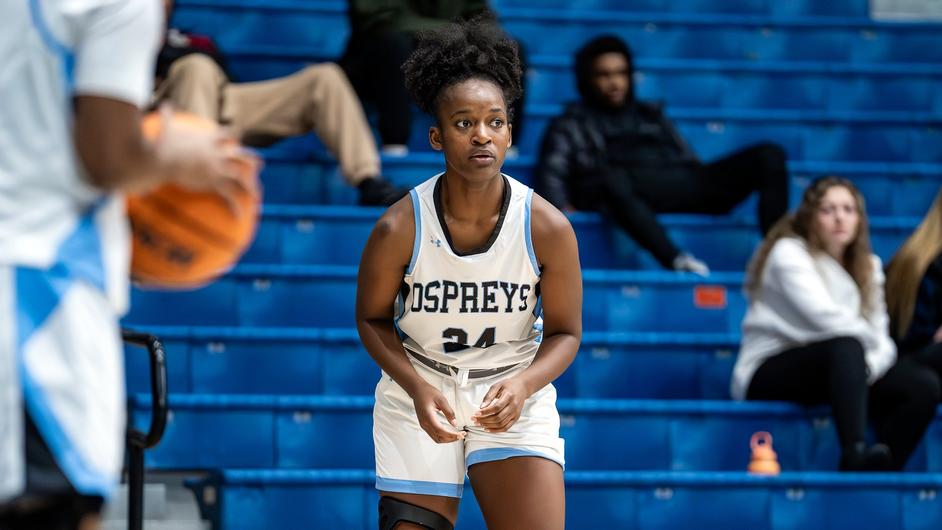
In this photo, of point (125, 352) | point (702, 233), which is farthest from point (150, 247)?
point (702, 233)

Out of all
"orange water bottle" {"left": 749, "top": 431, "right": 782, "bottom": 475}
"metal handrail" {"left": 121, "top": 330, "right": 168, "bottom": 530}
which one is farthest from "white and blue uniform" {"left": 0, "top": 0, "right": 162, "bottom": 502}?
"orange water bottle" {"left": 749, "top": 431, "right": 782, "bottom": 475}

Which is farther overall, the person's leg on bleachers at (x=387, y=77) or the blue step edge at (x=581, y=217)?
the person's leg on bleachers at (x=387, y=77)

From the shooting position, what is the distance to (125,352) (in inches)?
198

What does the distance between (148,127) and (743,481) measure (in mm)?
3261

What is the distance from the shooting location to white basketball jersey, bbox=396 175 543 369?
3.04 metres

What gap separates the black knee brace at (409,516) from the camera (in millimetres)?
3004

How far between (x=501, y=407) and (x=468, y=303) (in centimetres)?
29

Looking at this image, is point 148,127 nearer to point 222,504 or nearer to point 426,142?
point 222,504

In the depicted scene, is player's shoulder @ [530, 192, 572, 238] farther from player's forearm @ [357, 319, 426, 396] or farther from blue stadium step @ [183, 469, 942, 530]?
blue stadium step @ [183, 469, 942, 530]

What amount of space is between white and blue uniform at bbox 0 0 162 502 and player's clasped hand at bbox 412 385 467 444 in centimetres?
123

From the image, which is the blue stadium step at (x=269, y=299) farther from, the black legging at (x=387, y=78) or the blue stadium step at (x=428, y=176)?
the black legging at (x=387, y=78)

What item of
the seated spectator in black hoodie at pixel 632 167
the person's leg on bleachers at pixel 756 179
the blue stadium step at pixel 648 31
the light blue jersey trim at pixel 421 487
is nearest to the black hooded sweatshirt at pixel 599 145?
the seated spectator in black hoodie at pixel 632 167

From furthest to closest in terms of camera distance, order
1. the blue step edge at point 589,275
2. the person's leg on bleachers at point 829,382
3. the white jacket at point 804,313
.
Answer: the blue step edge at point 589,275, the white jacket at point 804,313, the person's leg on bleachers at point 829,382

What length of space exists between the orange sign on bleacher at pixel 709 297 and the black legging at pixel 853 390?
602 millimetres
